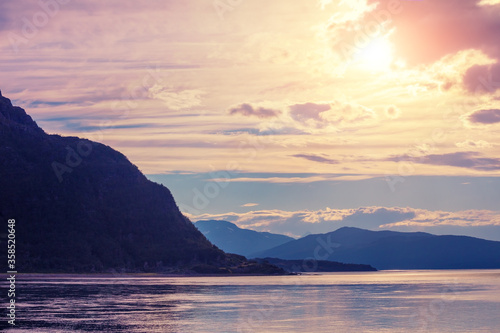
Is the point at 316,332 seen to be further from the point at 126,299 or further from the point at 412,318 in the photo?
the point at 126,299

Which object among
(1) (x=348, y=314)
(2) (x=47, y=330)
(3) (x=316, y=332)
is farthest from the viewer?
(1) (x=348, y=314)

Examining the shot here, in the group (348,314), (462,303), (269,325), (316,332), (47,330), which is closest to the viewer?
(47,330)

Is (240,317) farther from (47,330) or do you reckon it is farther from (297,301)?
(297,301)

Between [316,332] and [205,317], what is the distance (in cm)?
2803

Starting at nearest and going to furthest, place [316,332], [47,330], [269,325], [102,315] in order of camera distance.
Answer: [47,330], [316,332], [269,325], [102,315]

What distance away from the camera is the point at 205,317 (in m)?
124

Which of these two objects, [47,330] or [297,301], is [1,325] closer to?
[47,330]

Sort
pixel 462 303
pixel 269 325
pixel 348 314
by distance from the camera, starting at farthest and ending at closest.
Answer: pixel 462 303 < pixel 348 314 < pixel 269 325

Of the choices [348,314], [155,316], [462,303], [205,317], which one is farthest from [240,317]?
[462,303]

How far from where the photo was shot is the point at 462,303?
16625cm

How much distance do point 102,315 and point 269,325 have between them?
32497 mm

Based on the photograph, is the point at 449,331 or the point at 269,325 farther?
the point at 269,325

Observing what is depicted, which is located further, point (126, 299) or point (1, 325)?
point (126, 299)

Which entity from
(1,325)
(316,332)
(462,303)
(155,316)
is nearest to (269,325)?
(316,332)
